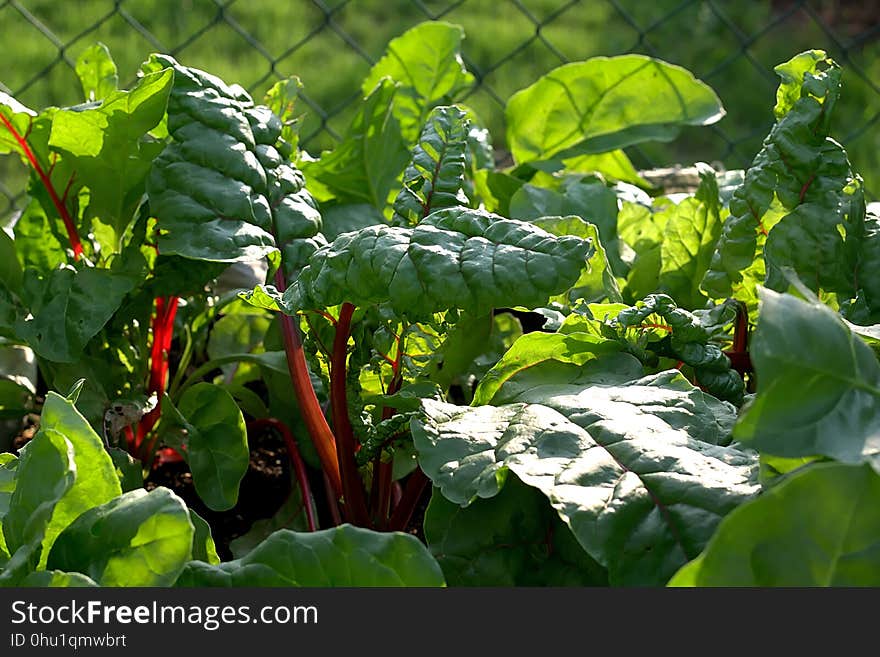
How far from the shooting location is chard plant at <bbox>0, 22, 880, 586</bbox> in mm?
718

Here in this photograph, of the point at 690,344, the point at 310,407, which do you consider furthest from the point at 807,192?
the point at 310,407

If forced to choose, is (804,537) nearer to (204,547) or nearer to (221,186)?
(204,547)

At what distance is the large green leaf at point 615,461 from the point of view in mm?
777

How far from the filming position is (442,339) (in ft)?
3.76

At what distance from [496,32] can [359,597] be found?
8.87ft

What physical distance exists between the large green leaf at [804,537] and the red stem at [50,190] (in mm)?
861

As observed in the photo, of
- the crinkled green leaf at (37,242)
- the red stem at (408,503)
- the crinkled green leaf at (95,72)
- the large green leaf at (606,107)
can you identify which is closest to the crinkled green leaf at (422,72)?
the large green leaf at (606,107)

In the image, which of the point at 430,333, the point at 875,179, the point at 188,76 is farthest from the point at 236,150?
the point at 875,179

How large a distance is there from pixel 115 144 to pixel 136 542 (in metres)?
0.55

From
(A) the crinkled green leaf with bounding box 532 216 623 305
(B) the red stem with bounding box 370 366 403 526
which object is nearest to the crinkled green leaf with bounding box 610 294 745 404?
(A) the crinkled green leaf with bounding box 532 216 623 305

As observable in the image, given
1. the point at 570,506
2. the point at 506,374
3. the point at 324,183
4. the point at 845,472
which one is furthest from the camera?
the point at 324,183

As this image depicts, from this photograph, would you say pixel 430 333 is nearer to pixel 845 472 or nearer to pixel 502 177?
pixel 502 177

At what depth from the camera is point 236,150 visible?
1141mm

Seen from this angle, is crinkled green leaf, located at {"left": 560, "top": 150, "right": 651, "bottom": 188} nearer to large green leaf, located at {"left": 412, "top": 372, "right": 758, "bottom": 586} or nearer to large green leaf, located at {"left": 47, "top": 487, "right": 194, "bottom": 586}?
large green leaf, located at {"left": 412, "top": 372, "right": 758, "bottom": 586}
